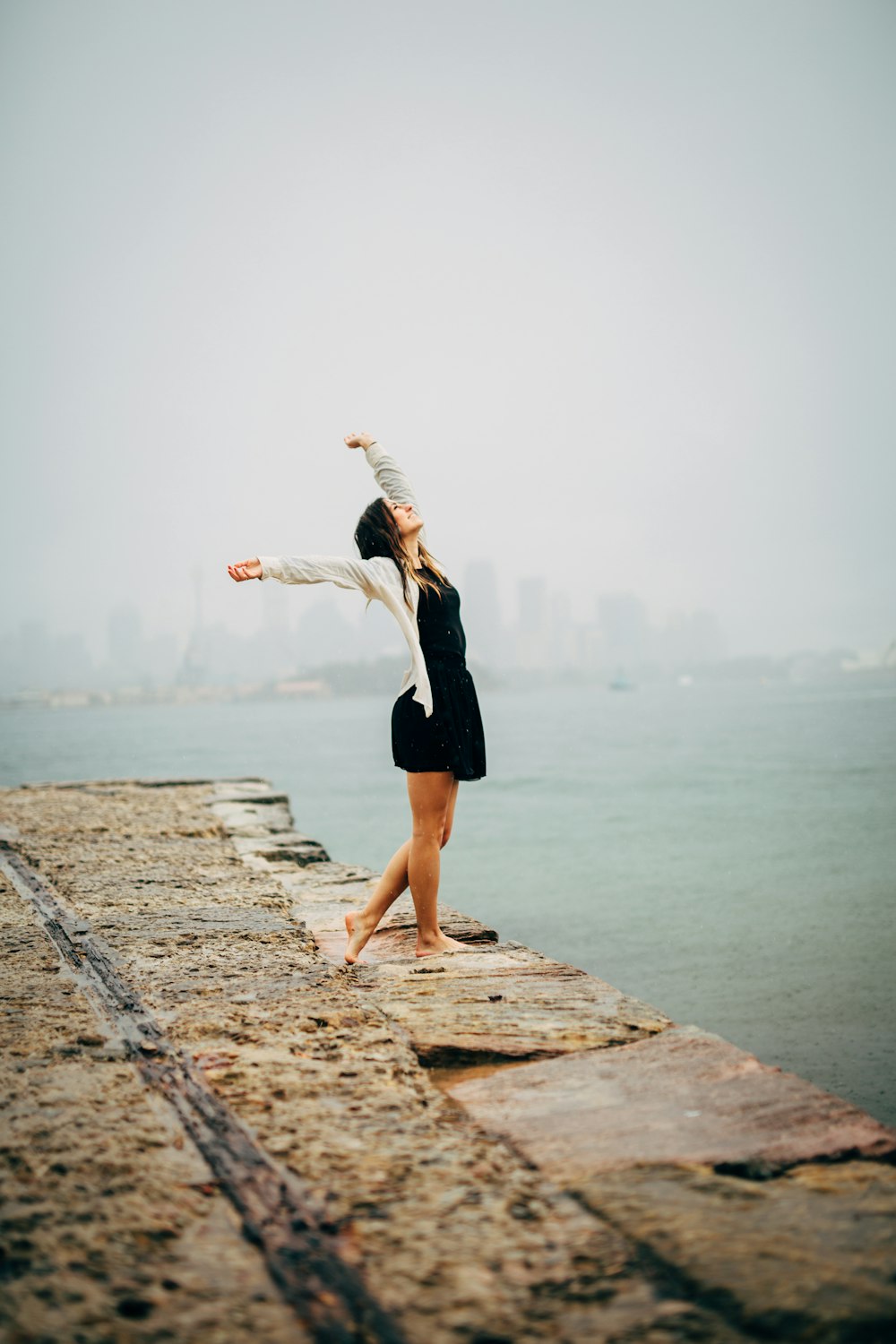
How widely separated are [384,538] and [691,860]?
1484 centimetres

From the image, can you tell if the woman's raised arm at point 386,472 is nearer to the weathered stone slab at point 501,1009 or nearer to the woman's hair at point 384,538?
the woman's hair at point 384,538

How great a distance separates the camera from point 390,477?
402cm

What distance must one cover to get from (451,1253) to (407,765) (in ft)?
6.84

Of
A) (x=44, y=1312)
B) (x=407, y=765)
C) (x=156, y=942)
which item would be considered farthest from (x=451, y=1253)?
(x=156, y=942)

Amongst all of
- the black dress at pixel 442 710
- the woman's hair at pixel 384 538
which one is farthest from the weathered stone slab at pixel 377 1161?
the woman's hair at pixel 384 538

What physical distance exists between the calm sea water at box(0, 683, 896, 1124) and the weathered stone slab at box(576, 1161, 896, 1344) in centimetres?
465

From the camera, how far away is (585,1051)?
2771 millimetres

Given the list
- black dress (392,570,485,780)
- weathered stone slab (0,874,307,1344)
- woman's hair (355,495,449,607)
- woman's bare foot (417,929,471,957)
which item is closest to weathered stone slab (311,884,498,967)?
woman's bare foot (417,929,471,957)

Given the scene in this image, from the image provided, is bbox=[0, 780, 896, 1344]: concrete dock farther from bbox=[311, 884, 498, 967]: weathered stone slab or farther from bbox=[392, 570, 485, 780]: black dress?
bbox=[392, 570, 485, 780]: black dress

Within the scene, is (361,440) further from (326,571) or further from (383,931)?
(383,931)

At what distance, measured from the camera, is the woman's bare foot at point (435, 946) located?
12.6 ft

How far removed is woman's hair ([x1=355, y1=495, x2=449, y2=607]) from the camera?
370cm

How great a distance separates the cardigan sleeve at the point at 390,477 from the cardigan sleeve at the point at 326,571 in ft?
1.55

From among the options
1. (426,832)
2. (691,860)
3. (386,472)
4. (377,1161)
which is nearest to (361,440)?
(386,472)
